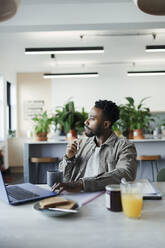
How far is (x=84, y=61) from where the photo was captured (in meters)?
6.46

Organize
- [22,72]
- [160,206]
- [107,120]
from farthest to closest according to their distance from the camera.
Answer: [22,72]
[107,120]
[160,206]

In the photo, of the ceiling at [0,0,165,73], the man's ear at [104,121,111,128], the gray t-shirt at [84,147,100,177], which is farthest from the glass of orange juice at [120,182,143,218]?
the ceiling at [0,0,165,73]

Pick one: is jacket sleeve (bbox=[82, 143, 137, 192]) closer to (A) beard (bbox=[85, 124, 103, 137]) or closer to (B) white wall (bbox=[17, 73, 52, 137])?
(A) beard (bbox=[85, 124, 103, 137])

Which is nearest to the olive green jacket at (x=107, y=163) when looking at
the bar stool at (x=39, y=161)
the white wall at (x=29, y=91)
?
the bar stool at (x=39, y=161)

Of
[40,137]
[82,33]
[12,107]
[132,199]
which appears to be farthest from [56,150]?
[132,199]

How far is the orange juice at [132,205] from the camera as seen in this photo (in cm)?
102

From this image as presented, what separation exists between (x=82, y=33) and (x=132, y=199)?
12.8ft

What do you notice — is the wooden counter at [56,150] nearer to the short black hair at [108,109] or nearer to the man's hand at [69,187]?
the short black hair at [108,109]

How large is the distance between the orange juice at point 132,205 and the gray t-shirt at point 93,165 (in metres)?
0.66

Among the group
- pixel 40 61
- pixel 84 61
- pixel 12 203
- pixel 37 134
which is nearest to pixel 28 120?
pixel 40 61

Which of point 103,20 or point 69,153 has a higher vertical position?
Result: point 103,20

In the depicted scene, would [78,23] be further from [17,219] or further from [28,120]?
[28,120]

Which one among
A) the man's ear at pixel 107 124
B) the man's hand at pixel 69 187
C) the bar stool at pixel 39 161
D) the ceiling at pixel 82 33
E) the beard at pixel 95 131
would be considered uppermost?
the ceiling at pixel 82 33

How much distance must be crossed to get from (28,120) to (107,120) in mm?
5866
